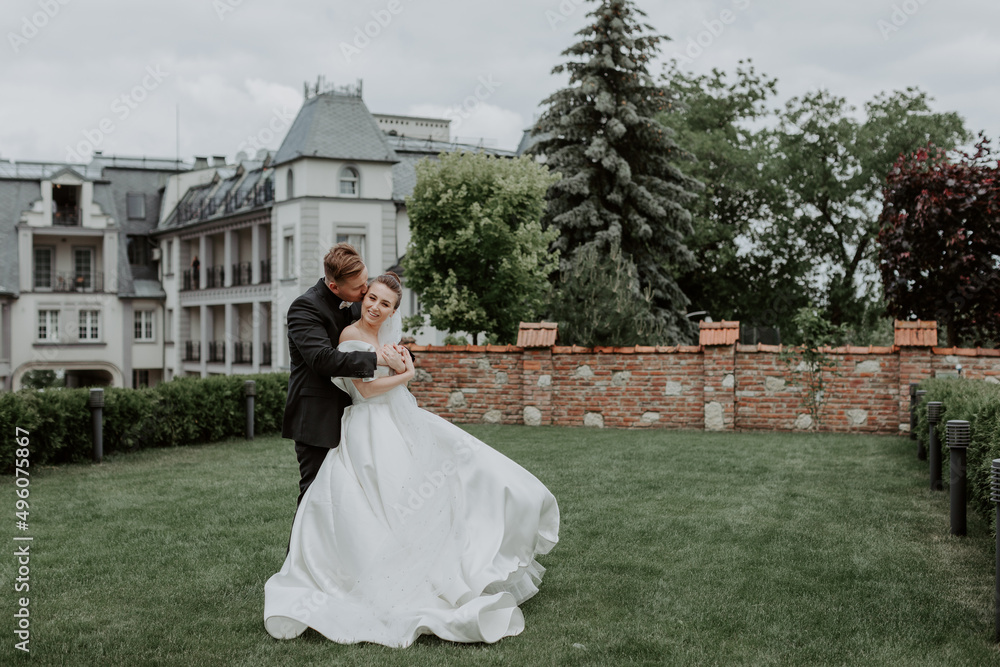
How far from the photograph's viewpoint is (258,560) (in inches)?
258

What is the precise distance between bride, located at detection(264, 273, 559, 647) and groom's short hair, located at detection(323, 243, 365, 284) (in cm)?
16

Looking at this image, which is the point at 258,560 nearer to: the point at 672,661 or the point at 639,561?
the point at 639,561

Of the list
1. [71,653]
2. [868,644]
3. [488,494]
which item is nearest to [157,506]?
[71,653]

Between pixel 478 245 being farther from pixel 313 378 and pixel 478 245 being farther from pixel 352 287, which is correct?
pixel 313 378

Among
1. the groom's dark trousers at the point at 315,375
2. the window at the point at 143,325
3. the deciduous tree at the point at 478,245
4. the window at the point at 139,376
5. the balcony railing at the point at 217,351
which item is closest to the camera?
the groom's dark trousers at the point at 315,375

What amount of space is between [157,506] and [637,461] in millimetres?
5450

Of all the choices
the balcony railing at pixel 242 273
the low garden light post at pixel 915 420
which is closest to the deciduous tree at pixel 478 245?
the low garden light post at pixel 915 420

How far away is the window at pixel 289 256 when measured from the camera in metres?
39.3

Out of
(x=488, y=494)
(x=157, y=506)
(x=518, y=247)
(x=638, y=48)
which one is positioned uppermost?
(x=638, y=48)

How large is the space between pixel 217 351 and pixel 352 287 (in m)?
42.1

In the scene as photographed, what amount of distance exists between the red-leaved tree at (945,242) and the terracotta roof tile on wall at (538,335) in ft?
21.3

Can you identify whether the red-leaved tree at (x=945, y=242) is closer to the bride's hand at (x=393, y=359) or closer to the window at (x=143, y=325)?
the bride's hand at (x=393, y=359)

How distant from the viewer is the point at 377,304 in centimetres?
534

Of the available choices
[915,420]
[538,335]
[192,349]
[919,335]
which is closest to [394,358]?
[915,420]
